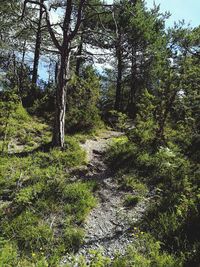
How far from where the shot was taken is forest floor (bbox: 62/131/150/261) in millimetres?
6410

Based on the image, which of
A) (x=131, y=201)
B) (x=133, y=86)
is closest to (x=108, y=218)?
(x=131, y=201)

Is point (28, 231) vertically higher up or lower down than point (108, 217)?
lower down

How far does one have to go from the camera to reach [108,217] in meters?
7.57

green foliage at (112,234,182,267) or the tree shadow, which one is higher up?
the tree shadow

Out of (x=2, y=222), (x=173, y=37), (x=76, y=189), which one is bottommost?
(x=2, y=222)

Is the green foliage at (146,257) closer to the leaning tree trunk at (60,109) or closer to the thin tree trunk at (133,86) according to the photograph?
the leaning tree trunk at (60,109)

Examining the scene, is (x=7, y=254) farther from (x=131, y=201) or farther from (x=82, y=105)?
(x=82, y=105)

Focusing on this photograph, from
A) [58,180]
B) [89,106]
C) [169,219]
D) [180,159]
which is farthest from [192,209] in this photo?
[89,106]

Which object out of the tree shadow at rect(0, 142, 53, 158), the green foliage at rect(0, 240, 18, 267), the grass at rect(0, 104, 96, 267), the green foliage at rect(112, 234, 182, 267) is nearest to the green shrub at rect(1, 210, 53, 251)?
the grass at rect(0, 104, 96, 267)

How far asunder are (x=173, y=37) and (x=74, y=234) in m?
19.4

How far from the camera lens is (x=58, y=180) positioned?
8.59 m

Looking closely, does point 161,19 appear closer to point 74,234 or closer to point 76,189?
point 76,189

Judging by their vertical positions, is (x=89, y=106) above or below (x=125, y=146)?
above

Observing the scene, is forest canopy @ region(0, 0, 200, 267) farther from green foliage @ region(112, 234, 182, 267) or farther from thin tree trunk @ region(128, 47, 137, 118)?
thin tree trunk @ region(128, 47, 137, 118)
